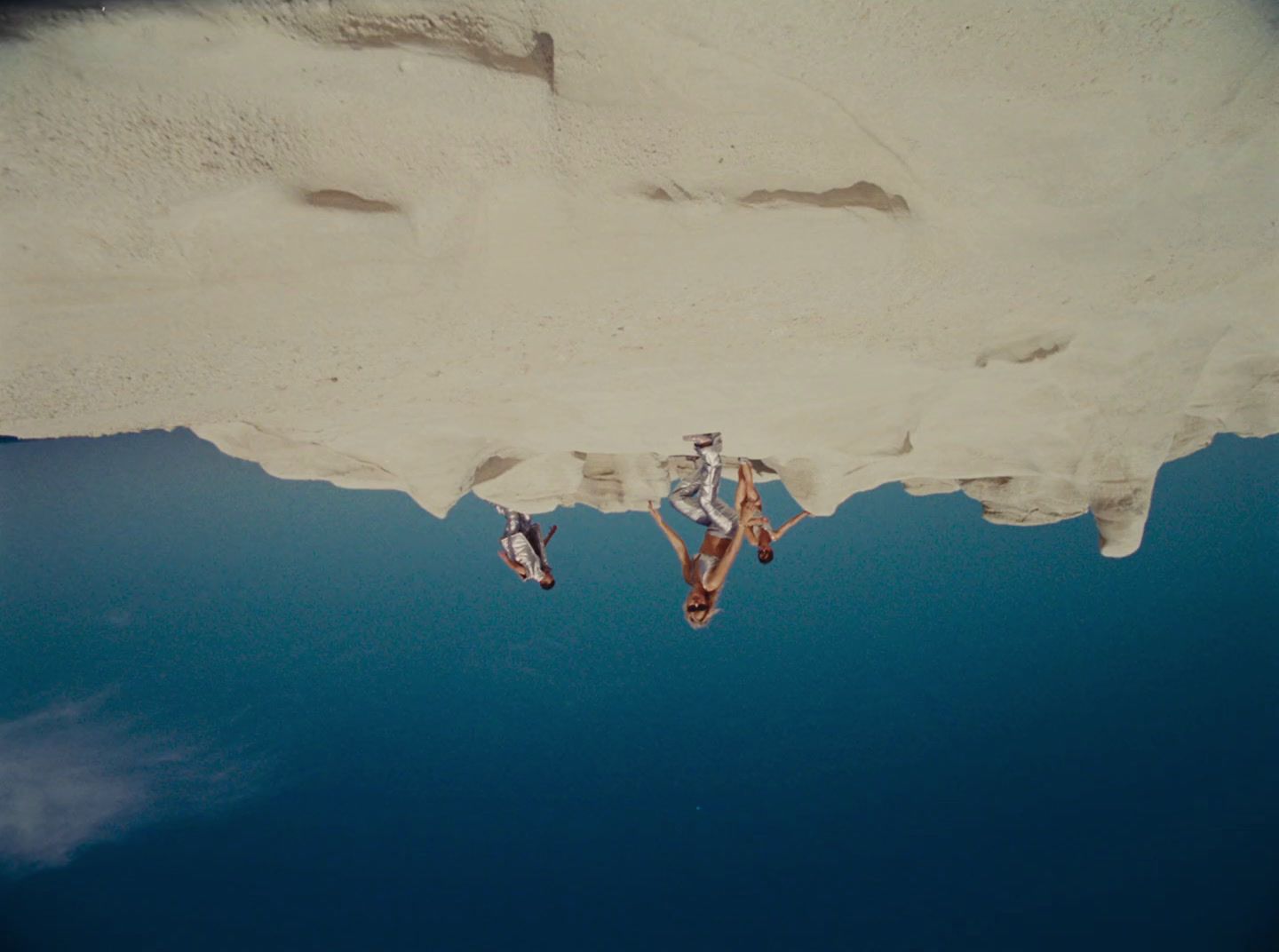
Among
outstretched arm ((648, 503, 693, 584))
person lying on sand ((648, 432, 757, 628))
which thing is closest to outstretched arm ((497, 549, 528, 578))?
outstretched arm ((648, 503, 693, 584))

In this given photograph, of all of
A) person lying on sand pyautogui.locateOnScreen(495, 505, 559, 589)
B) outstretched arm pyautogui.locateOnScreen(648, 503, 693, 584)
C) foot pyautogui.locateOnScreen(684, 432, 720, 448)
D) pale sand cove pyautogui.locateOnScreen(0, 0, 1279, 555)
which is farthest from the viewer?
person lying on sand pyautogui.locateOnScreen(495, 505, 559, 589)

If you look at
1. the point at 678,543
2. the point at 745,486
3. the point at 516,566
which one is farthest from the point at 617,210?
the point at 516,566

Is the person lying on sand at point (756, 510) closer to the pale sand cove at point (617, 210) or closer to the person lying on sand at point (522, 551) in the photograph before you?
the pale sand cove at point (617, 210)

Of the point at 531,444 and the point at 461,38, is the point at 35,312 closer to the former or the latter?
the point at 461,38

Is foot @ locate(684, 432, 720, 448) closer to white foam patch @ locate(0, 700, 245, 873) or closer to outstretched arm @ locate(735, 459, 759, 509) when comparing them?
outstretched arm @ locate(735, 459, 759, 509)

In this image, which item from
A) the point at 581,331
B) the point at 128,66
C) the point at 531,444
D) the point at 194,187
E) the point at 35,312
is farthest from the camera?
the point at 531,444

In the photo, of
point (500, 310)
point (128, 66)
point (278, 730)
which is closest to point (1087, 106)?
point (500, 310)

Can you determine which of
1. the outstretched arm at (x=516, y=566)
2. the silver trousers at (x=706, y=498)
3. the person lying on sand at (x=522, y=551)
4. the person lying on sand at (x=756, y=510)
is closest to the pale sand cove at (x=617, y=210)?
the silver trousers at (x=706, y=498)
